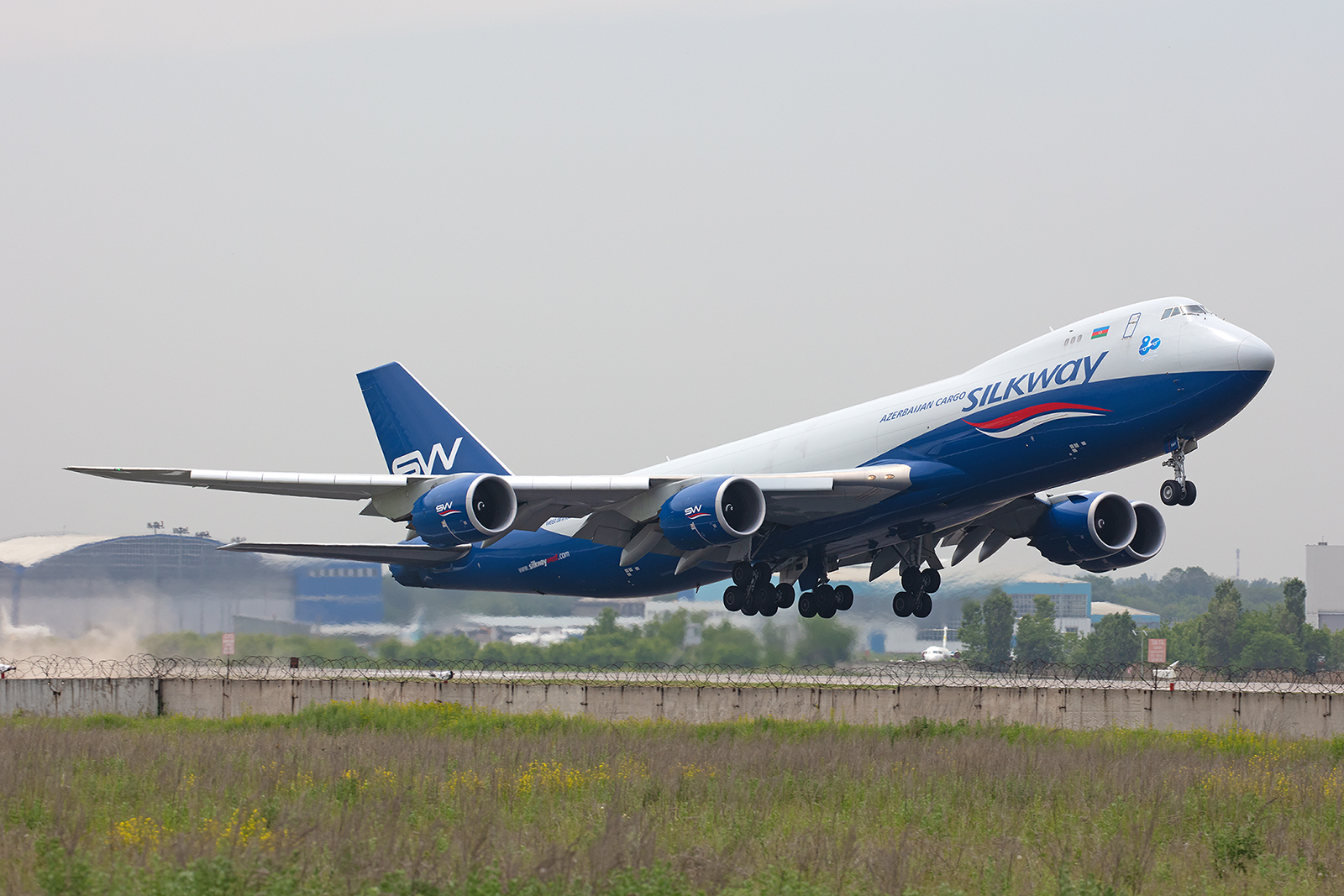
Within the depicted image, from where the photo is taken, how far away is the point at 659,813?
19.5 meters

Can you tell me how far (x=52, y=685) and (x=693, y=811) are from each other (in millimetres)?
28791

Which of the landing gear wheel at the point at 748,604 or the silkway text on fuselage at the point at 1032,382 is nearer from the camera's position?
the silkway text on fuselage at the point at 1032,382

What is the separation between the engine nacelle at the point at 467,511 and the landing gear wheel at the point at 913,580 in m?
Result: 11.9

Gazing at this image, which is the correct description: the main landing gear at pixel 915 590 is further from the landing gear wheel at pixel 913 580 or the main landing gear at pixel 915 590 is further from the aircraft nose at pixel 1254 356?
the aircraft nose at pixel 1254 356

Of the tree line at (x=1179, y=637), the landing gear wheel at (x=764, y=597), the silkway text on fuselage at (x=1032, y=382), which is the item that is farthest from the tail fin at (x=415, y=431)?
the tree line at (x=1179, y=637)

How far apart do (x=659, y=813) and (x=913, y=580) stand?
57.6ft

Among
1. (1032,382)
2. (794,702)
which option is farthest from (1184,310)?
(794,702)

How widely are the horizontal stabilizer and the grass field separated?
6.04 m

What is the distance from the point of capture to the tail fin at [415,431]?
38344 mm

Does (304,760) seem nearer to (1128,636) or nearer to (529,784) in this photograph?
(529,784)

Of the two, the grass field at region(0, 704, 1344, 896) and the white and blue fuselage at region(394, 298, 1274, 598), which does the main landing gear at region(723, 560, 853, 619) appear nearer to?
the white and blue fuselage at region(394, 298, 1274, 598)

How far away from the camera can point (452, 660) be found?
4419cm

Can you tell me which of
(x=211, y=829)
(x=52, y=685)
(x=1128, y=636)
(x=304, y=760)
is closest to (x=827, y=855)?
(x=211, y=829)

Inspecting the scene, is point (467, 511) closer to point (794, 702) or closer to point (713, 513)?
point (713, 513)
